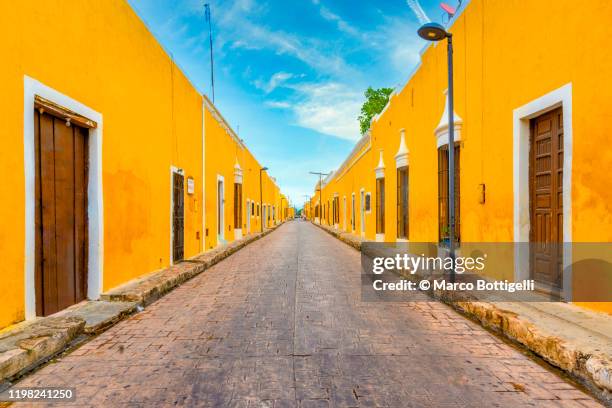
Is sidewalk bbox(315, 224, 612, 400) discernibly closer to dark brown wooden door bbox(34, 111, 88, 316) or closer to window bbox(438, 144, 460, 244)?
window bbox(438, 144, 460, 244)

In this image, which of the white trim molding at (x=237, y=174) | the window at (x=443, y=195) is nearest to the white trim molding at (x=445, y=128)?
the window at (x=443, y=195)

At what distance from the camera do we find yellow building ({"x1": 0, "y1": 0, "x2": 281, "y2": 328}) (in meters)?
3.88

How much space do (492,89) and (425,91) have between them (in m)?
3.44

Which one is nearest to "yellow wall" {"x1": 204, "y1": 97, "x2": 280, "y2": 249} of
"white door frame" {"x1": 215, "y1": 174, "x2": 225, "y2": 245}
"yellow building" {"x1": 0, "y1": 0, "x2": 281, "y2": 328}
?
"white door frame" {"x1": 215, "y1": 174, "x2": 225, "y2": 245}

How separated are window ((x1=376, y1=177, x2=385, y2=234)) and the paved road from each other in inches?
374

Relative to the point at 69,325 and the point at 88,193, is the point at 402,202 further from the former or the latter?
the point at 69,325

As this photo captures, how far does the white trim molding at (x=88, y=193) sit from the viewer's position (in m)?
4.01

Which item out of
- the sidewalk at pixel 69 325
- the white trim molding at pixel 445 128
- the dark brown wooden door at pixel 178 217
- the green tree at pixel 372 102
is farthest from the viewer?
the green tree at pixel 372 102

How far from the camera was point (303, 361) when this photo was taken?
333cm

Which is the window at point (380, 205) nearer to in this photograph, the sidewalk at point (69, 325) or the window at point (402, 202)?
the window at point (402, 202)

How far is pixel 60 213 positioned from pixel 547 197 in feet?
21.8

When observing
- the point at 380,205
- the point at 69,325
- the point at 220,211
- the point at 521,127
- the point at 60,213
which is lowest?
the point at 69,325

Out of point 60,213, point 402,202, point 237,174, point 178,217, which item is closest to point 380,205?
point 402,202

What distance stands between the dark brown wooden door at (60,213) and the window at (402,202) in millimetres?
8945
